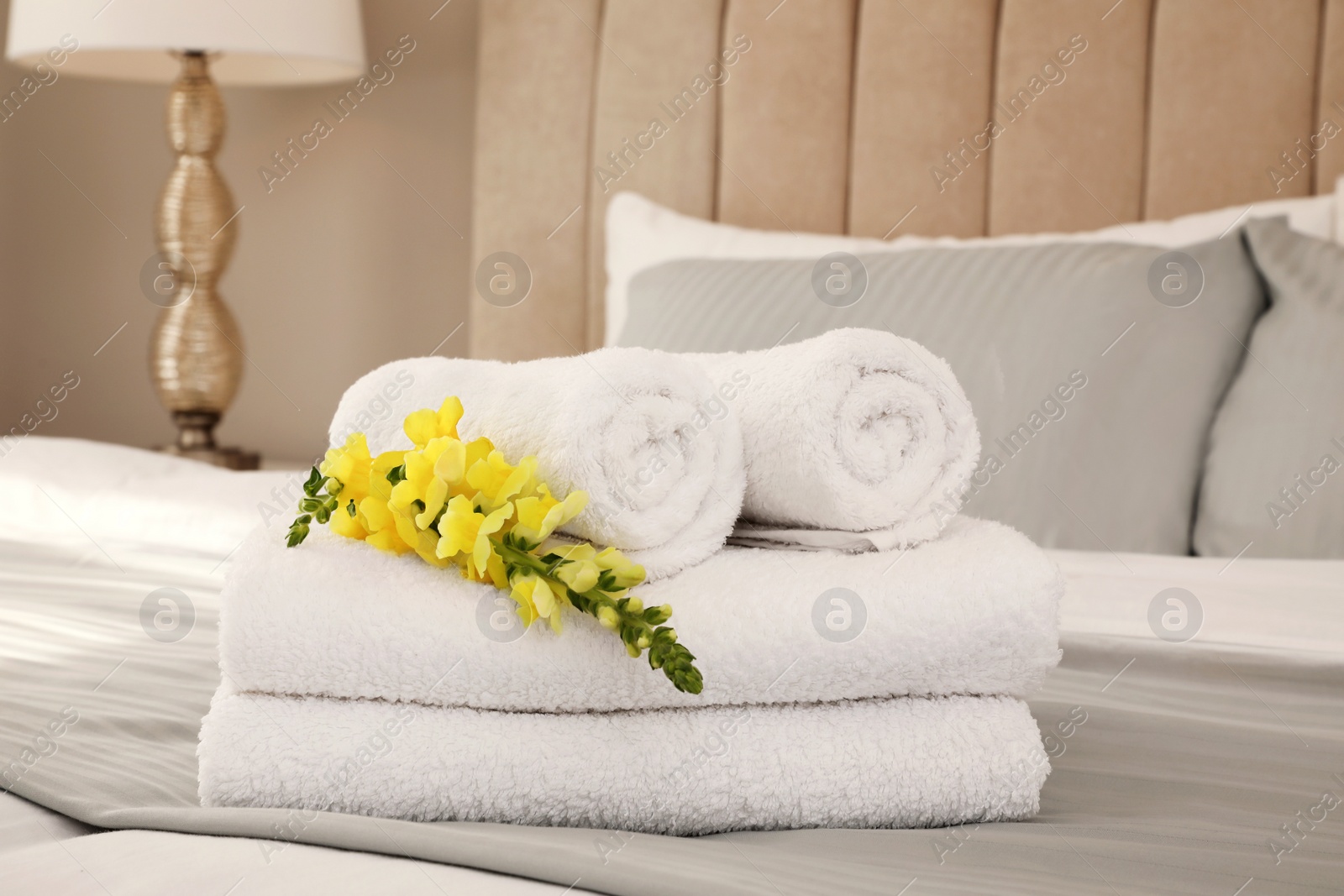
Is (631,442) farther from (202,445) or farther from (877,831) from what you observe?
(202,445)

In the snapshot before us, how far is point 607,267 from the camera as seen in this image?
176cm

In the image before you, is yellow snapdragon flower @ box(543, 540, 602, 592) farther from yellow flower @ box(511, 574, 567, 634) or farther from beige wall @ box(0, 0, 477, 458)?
beige wall @ box(0, 0, 477, 458)

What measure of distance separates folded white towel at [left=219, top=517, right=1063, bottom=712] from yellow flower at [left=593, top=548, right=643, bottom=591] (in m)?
0.04

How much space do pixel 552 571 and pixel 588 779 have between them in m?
0.11

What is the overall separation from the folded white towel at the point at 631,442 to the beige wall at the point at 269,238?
1616mm

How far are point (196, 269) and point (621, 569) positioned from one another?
1.62 metres

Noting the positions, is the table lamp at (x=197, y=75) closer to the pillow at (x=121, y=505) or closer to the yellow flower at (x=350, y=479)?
the pillow at (x=121, y=505)

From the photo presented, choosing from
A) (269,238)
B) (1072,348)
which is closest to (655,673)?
(1072,348)

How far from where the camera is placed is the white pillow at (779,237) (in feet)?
4.70

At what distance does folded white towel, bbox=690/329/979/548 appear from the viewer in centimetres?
65

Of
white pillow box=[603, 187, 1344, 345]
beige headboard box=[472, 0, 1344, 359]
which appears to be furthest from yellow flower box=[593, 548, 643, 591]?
beige headboard box=[472, 0, 1344, 359]

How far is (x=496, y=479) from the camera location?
579mm

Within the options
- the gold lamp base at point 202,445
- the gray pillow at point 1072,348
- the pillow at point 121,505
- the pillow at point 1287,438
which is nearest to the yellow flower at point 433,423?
the pillow at point 121,505

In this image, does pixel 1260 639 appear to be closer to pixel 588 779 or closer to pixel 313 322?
pixel 588 779
